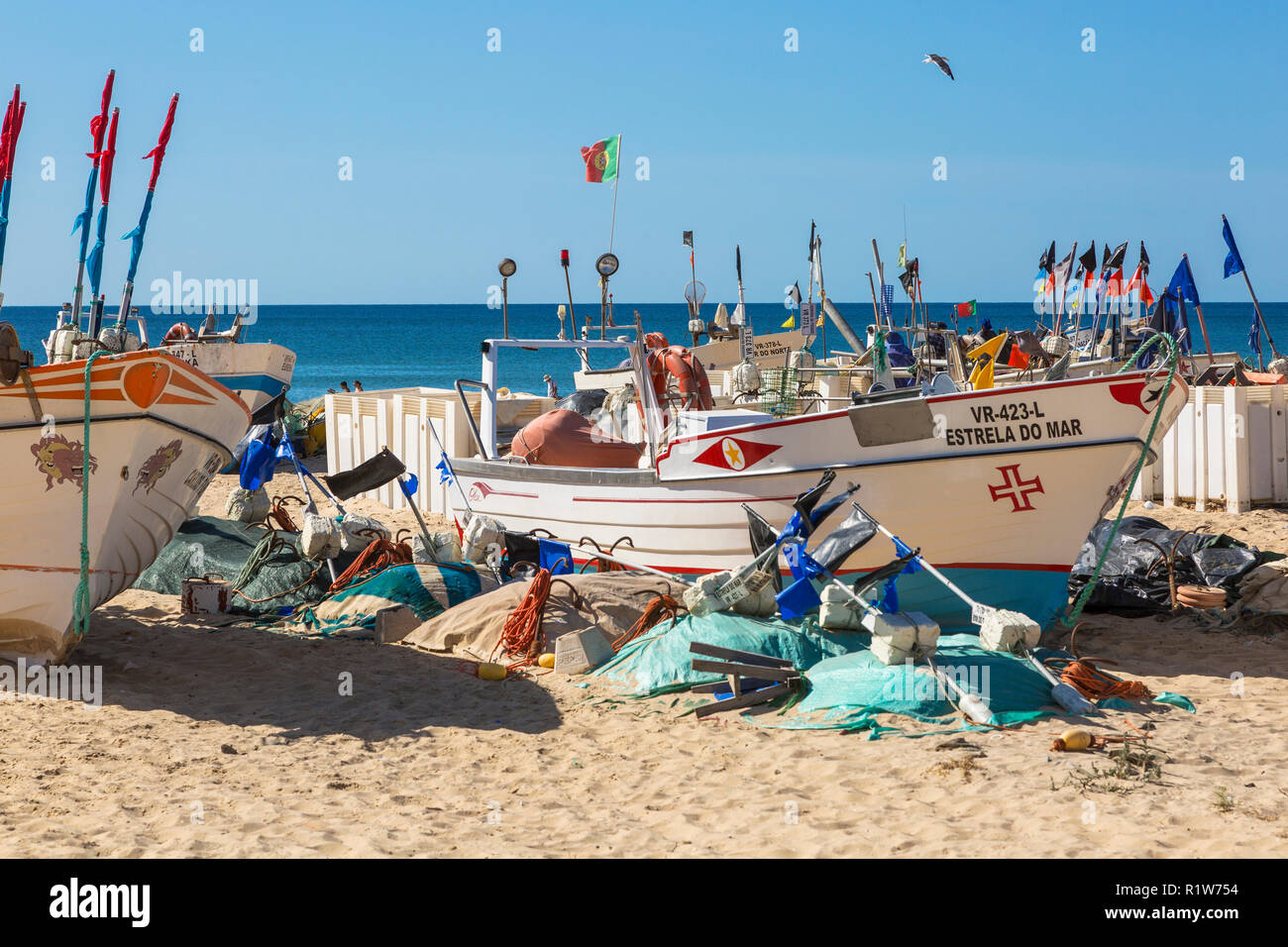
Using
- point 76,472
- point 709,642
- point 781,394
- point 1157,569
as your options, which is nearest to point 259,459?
point 76,472

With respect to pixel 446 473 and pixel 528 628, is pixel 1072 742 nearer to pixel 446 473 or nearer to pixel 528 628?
pixel 528 628

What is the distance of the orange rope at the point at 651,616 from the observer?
28.2ft

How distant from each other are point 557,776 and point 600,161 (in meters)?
9.34

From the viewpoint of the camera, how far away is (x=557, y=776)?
20.6ft

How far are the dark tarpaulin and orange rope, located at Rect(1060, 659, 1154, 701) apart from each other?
2543 mm

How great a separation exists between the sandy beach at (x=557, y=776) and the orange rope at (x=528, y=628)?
1.36ft

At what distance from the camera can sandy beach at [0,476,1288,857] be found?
17.1 ft

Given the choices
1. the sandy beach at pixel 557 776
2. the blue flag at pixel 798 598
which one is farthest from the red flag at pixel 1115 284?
the blue flag at pixel 798 598

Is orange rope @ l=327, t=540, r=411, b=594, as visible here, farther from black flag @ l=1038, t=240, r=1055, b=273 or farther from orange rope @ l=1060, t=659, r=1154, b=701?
black flag @ l=1038, t=240, r=1055, b=273

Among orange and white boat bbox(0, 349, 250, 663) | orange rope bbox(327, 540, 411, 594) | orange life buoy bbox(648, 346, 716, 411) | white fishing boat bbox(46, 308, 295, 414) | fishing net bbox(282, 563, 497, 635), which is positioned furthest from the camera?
white fishing boat bbox(46, 308, 295, 414)

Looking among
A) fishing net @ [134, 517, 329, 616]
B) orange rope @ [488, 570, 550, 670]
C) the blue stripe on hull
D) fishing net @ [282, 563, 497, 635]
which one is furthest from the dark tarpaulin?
the blue stripe on hull

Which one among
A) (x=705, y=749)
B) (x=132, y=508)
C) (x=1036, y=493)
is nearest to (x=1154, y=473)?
(x=1036, y=493)

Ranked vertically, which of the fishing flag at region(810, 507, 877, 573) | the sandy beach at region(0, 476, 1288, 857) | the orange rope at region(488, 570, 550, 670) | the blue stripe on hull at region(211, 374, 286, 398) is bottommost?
the sandy beach at region(0, 476, 1288, 857)

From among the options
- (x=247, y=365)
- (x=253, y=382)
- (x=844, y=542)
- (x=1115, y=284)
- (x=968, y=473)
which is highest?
(x=1115, y=284)
